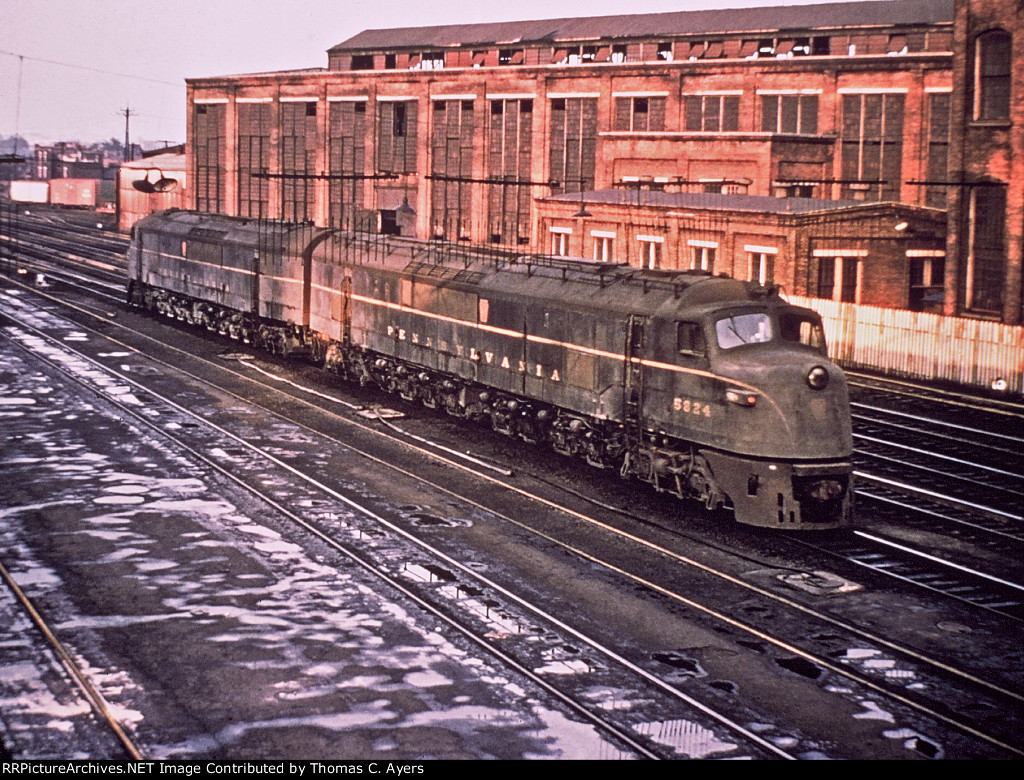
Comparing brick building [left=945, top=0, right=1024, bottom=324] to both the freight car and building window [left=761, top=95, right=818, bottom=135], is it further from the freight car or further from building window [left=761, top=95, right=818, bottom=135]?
the freight car

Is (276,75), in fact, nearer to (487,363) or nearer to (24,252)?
(24,252)

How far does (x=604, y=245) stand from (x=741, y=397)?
1256 inches

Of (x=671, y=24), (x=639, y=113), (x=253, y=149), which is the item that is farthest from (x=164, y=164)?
(x=639, y=113)

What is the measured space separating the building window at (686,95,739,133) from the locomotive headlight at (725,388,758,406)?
40588 millimetres

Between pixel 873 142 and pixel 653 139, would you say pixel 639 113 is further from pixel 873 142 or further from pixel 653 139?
pixel 873 142

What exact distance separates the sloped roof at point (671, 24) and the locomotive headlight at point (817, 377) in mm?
54474

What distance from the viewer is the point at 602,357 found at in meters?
24.3

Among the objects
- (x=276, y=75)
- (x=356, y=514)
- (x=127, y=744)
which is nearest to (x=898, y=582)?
(x=356, y=514)

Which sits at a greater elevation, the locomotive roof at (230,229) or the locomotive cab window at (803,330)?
the locomotive roof at (230,229)

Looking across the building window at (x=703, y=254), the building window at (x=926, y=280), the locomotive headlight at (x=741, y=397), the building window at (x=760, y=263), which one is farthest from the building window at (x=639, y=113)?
the locomotive headlight at (x=741, y=397)

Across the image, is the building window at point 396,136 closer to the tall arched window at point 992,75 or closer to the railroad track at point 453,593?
the tall arched window at point 992,75

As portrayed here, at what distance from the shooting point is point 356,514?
22047 mm

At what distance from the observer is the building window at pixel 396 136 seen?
74438 millimetres

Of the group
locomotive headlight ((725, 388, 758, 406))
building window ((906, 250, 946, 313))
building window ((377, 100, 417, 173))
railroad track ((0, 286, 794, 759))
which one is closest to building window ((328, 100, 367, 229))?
building window ((377, 100, 417, 173))
